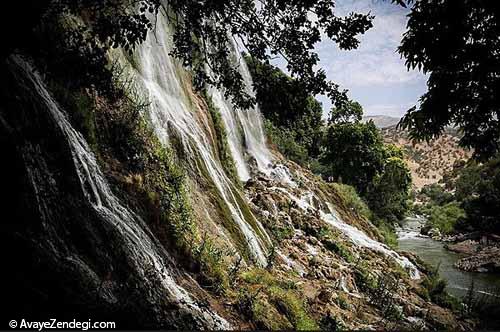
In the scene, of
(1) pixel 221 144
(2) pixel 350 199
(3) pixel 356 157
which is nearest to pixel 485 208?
(3) pixel 356 157

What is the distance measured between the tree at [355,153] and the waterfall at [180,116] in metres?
26.6

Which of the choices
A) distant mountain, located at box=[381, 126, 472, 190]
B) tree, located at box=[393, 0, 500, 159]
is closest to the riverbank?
tree, located at box=[393, 0, 500, 159]

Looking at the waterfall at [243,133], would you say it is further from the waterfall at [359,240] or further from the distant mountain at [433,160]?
the distant mountain at [433,160]

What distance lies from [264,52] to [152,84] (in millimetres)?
7390

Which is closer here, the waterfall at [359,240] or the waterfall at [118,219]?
the waterfall at [118,219]

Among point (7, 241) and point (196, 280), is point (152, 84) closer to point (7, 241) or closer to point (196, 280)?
point (196, 280)

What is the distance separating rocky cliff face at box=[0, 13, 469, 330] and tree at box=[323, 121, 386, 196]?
25.6m

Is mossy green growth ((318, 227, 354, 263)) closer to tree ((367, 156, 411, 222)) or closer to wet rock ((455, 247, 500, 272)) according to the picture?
wet rock ((455, 247, 500, 272))

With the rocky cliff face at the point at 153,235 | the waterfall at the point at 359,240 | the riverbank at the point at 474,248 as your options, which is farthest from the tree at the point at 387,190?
the rocky cliff face at the point at 153,235

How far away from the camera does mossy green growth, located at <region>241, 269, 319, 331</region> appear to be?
301 inches

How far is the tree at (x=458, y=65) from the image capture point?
4.62 meters

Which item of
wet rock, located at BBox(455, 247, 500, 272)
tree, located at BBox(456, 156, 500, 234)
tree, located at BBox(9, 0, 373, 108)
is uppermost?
tree, located at BBox(9, 0, 373, 108)

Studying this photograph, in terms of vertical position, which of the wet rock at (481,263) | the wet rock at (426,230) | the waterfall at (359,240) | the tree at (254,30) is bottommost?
the wet rock at (426,230)

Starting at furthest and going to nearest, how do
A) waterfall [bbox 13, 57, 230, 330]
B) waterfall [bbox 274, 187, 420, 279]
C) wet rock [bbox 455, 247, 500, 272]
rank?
1. wet rock [bbox 455, 247, 500, 272]
2. waterfall [bbox 274, 187, 420, 279]
3. waterfall [bbox 13, 57, 230, 330]
